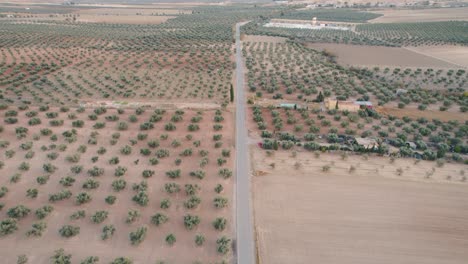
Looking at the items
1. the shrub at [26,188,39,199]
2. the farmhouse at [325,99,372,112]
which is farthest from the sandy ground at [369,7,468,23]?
the shrub at [26,188,39,199]

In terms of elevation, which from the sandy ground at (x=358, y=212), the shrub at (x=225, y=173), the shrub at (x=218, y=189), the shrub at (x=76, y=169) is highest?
the shrub at (x=76, y=169)

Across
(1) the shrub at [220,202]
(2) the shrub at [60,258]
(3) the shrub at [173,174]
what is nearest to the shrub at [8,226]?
(2) the shrub at [60,258]

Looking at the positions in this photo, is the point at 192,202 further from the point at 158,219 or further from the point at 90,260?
the point at 90,260

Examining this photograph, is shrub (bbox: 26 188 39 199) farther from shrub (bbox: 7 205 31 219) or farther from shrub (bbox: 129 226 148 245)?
shrub (bbox: 129 226 148 245)

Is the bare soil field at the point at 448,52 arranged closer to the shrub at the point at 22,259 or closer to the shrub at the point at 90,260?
the shrub at the point at 90,260

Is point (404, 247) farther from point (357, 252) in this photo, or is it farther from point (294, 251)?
point (294, 251)

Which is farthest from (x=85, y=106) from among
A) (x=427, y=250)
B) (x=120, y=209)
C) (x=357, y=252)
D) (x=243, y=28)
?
(x=243, y=28)

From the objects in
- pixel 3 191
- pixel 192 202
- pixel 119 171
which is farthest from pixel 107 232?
pixel 3 191
